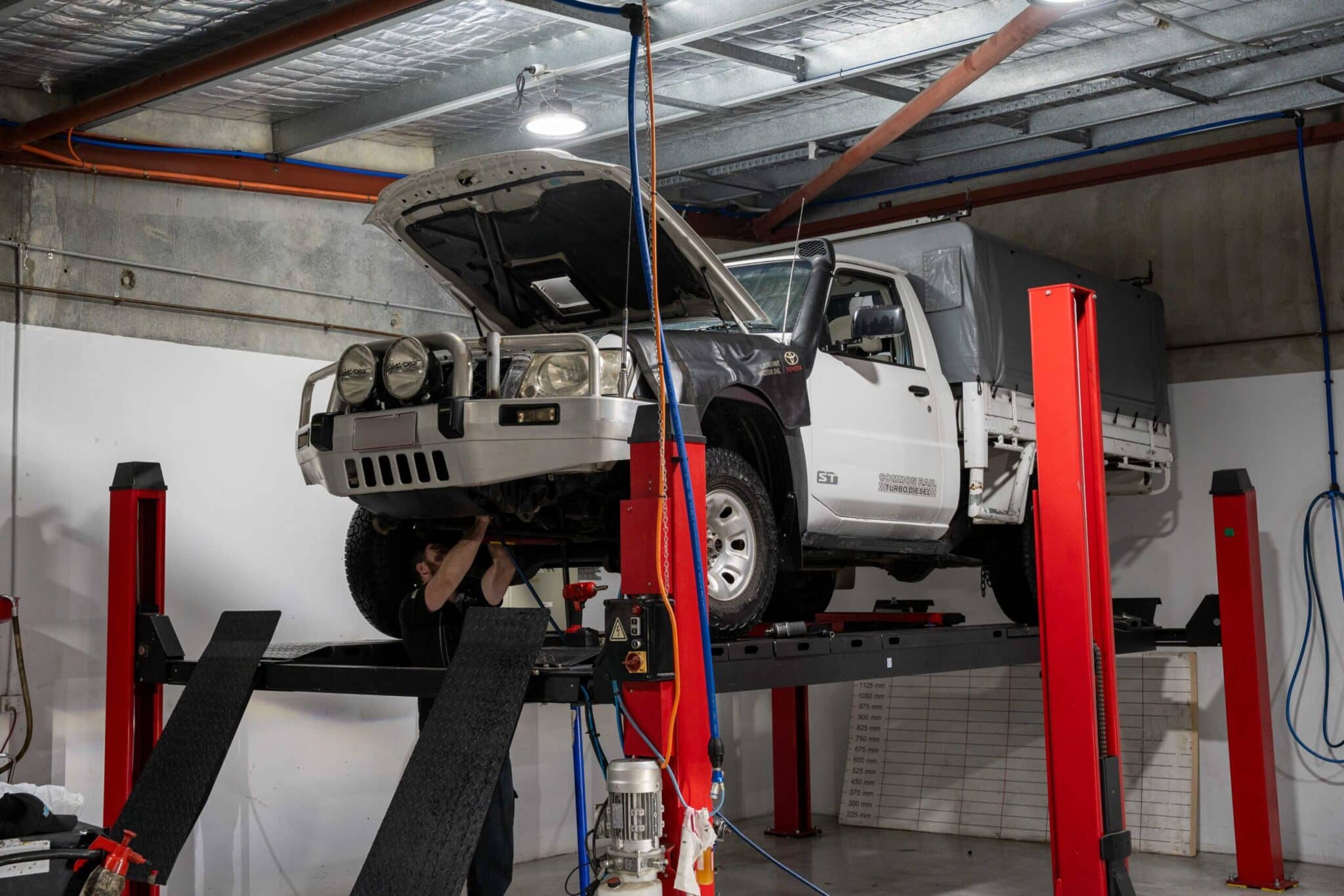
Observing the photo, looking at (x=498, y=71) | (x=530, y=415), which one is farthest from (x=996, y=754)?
(x=530, y=415)

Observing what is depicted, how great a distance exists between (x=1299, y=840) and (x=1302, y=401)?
250cm

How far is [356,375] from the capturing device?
4586 mm

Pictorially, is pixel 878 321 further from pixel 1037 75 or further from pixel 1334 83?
pixel 1334 83

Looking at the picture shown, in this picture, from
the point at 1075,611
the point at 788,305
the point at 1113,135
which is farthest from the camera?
the point at 1113,135

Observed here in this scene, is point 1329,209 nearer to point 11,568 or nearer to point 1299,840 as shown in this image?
point 1299,840

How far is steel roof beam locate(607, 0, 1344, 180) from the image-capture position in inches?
250

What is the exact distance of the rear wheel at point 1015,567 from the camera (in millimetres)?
6871

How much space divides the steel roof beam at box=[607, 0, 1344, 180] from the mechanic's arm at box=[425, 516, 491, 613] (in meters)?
3.02

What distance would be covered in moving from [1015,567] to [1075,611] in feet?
6.88

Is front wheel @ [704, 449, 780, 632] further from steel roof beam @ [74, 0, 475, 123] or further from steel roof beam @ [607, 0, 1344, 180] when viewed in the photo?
steel roof beam @ [607, 0, 1344, 180]

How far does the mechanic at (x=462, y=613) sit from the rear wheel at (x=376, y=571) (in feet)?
0.35

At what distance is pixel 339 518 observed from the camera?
7074mm

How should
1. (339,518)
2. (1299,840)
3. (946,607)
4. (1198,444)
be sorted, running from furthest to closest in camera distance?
1. (946,607)
2. (1198,444)
3. (1299,840)
4. (339,518)

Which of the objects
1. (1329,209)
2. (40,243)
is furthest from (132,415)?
(1329,209)
